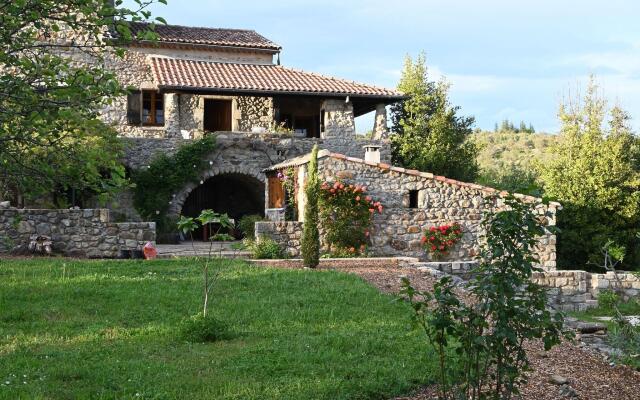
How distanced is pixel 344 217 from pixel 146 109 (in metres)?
9.91

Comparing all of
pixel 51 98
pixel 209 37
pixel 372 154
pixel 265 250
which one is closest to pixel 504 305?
pixel 51 98

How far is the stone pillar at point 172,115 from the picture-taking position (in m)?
20.4

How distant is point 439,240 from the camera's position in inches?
656

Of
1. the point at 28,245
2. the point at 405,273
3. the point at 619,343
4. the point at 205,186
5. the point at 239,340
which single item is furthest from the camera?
the point at 205,186

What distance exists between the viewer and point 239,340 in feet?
23.3

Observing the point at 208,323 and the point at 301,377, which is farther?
the point at 208,323

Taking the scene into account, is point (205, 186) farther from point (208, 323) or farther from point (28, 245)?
point (208, 323)

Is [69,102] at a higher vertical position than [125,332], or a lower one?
higher

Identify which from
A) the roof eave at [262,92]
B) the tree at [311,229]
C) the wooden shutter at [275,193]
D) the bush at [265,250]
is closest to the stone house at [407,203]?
the wooden shutter at [275,193]

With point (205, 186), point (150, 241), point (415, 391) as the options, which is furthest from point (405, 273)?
point (205, 186)

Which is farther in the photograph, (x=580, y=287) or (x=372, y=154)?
(x=372, y=154)

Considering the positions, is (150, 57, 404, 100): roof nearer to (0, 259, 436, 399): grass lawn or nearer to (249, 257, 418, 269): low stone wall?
(249, 257, 418, 269): low stone wall

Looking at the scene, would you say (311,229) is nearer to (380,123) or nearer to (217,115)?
(380,123)

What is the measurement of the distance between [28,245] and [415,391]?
37.5 feet
